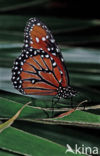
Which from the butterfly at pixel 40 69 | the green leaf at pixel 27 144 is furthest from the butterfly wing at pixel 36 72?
the green leaf at pixel 27 144

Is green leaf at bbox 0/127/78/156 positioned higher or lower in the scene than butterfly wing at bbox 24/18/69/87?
lower

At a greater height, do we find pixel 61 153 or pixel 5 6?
pixel 5 6

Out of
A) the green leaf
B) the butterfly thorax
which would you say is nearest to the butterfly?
the butterfly thorax

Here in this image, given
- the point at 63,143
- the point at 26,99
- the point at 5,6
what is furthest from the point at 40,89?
the point at 5,6

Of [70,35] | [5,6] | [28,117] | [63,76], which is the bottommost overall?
[28,117]

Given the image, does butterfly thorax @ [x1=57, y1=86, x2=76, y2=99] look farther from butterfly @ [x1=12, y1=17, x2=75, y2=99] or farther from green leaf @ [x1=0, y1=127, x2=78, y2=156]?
green leaf @ [x1=0, y1=127, x2=78, y2=156]

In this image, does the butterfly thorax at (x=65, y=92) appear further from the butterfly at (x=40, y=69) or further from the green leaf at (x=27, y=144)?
the green leaf at (x=27, y=144)

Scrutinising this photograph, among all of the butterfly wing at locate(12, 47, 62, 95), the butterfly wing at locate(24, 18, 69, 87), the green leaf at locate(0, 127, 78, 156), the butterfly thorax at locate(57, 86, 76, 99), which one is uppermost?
the butterfly wing at locate(24, 18, 69, 87)

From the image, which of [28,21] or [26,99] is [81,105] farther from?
[28,21]
